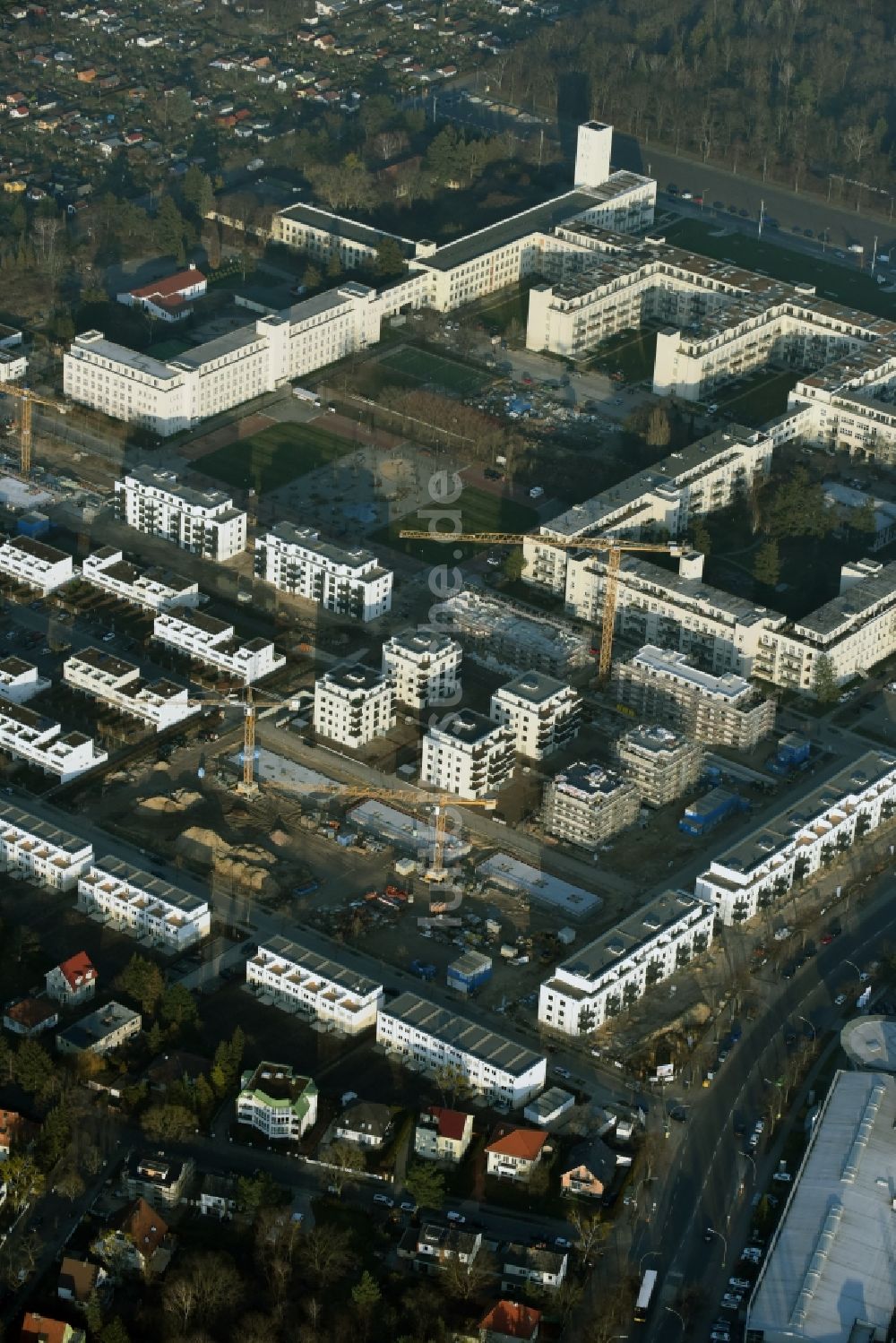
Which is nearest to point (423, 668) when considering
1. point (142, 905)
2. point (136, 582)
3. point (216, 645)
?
point (216, 645)

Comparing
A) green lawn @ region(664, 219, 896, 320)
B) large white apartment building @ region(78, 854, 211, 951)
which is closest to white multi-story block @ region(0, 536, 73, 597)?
large white apartment building @ region(78, 854, 211, 951)

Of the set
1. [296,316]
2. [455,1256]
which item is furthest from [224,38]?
[455,1256]

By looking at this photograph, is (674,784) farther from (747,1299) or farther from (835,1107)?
(747,1299)

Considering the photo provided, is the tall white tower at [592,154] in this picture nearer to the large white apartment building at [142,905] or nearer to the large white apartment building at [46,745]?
the large white apartment building at [46,745]

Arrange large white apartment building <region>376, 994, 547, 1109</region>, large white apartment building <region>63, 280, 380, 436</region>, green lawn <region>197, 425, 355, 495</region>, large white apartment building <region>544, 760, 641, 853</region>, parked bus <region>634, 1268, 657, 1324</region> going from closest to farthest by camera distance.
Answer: parked bus <region>634, 1268, 657, 1324</region>
large white apartment building <region>376, 994, 547, 1109</region>
large white apartment building <region>544, 760, 641, 853</region>
green lawn <region>197, 425, 355, 495</region>
large white apartment building <region>63, 280, 380, 436</region>

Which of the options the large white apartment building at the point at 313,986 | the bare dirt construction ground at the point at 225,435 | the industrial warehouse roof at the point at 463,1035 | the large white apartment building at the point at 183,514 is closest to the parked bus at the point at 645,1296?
the industrial warehouse roof at the point at 463,1035

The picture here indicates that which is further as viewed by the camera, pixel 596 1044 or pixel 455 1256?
pixel 596 1044

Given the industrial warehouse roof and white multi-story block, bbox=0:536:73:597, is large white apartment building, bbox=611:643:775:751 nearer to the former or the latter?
the industrial warehouse roof
